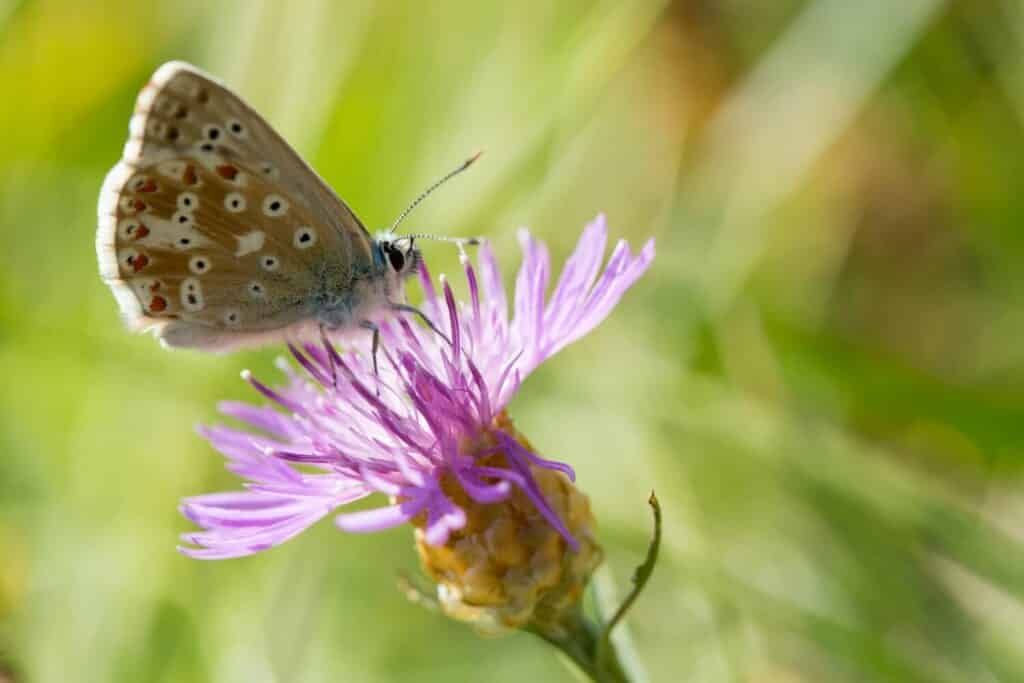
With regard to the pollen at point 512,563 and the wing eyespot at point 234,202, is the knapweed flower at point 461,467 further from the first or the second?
the wing eyespot at point 234,202

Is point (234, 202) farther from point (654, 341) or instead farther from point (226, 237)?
point (654, 341)

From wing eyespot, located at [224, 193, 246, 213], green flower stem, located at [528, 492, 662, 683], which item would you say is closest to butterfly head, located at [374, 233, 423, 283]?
wing eyespot, located at [224, 193, 246, 213]

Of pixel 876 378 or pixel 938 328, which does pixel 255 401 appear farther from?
pixel 938 328

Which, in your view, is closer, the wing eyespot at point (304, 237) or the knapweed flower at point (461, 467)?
the knapweed flower at point (461, 467)

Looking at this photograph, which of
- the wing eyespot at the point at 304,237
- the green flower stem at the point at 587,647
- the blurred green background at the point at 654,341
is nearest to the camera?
the green flower stem at the point at 587,647

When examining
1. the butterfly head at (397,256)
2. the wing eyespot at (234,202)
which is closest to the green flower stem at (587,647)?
the butterfly head at (397,256)

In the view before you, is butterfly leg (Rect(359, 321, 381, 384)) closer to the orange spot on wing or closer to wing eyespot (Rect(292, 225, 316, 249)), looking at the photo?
wing eyespot (Rect(292, 225, 316, 249))
